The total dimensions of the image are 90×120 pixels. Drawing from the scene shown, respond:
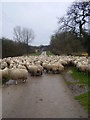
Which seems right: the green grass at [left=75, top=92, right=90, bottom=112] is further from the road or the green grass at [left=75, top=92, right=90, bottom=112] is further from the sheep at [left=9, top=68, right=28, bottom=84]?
the sheep at [left=9, top=68, right=28, bottom=84]

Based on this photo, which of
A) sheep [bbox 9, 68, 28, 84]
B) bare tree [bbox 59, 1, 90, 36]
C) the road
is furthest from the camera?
bare tree [bbox 59, 1, 90, 36]

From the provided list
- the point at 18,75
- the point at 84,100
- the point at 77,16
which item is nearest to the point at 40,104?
the point at 84,100

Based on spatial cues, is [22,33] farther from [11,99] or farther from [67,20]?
[11,99]

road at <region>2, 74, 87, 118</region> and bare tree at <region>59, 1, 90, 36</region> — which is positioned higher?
bare tree at <region>59, 1, 90, 36</region>

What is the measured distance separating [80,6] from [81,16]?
69.7 inches

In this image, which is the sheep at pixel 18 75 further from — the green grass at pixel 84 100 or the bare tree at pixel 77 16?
the bare tree at pixel 77 16

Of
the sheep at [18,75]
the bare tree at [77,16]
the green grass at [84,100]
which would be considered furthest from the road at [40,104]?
the bare tree at [77,16]

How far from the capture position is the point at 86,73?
19.1 metres

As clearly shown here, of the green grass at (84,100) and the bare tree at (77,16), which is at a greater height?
the bare tree at (77,16)

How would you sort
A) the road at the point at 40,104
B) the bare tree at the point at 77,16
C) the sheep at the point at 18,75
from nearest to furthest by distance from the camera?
the road at the point at 40,104 → the sheep at the point at 18,75 → the bare tree at the point at 77,16

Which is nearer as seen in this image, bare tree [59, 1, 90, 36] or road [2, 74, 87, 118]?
road [2, 74, 87, 118]

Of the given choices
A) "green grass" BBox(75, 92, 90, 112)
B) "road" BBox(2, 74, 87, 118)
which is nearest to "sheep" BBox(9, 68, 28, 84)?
"road" BBox(2, 74, 87, 118)

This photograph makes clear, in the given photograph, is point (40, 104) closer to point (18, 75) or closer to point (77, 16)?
point (18, 75)

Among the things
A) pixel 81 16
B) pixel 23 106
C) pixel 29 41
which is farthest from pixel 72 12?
pixel 29 41
